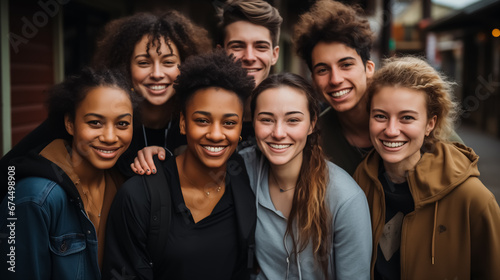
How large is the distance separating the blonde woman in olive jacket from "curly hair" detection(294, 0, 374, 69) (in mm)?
489

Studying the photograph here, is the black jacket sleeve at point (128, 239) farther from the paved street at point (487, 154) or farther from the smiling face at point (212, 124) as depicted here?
the paved street at point (487, 154)

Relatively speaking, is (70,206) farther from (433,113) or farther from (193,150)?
(433,113)

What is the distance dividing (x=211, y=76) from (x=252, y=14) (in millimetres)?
1374

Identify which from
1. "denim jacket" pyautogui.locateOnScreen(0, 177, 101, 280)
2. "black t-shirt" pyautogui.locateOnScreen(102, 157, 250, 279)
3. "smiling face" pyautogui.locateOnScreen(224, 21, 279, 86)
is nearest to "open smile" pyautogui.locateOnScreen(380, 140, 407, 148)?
"black t-shirt" pyautogui.locateOnScreen(102, 157, 250, 279)

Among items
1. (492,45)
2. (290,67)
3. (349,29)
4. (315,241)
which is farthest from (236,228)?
(492,45)

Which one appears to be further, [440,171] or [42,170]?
[440,171]

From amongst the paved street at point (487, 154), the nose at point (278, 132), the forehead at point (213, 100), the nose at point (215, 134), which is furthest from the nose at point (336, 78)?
the paved street at point (487, 154)

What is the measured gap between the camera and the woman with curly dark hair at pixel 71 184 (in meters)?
2.17

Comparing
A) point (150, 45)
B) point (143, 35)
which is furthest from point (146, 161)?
point (143, 35)

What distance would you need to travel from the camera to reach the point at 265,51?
3.73 metres

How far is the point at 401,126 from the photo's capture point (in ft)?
8.71

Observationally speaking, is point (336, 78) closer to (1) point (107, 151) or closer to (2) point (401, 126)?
(2) point (401, 126)

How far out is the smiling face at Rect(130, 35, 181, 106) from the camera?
3150mm

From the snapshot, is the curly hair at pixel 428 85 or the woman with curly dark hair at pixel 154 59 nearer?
A: the curly hair at pixel 428 85
